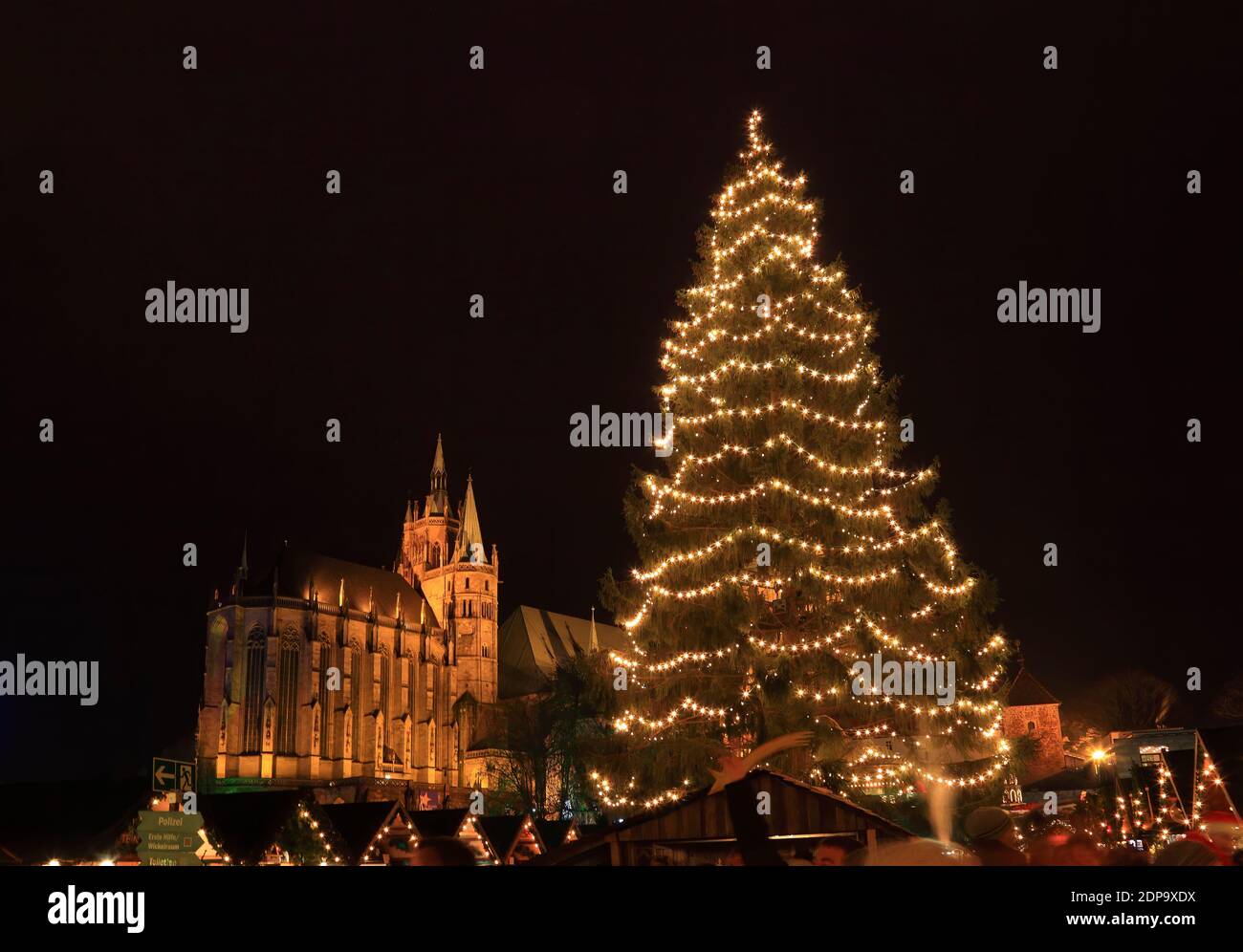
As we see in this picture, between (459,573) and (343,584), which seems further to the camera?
(459,573)

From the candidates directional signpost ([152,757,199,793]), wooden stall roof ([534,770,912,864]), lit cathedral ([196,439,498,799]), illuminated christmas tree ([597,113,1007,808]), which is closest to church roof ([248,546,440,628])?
lit cathedral ([196,439,498,799])

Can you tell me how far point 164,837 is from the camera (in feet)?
67.2

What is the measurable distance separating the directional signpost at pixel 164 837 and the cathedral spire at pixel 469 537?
83131 mm

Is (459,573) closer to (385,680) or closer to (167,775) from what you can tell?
(385,680)

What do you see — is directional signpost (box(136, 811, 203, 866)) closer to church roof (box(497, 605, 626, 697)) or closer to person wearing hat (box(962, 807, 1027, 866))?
person wearing hat (box(962, 807, 1027, 866))

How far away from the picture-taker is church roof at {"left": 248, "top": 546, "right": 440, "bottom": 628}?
292 feet

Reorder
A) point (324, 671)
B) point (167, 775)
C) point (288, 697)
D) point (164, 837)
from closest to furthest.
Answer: point (164, 837) → point (167, 775) → point (288, 697) → point (324, 671)

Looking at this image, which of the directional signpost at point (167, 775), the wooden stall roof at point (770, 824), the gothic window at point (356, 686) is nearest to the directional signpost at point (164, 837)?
the directional signpost at point (167, 775)

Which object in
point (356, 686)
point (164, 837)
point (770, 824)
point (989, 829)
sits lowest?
point (164, 837)

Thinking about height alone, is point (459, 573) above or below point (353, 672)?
above

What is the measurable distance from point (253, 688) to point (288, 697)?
2.49 m

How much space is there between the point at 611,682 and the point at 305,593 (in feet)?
239

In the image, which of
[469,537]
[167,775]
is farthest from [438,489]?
[167,775]
